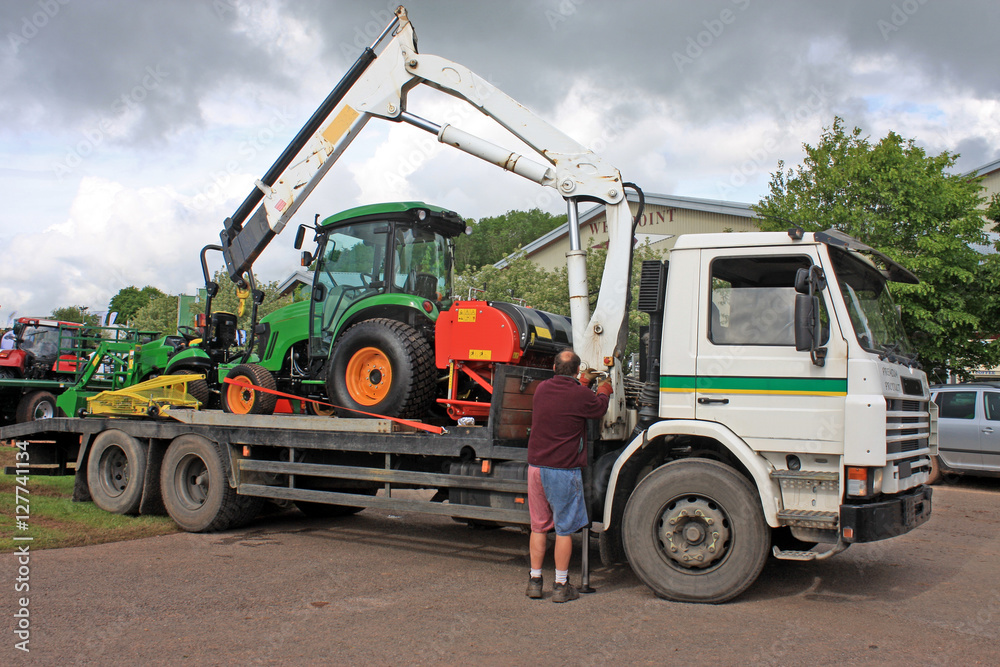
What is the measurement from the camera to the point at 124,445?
8891 mm

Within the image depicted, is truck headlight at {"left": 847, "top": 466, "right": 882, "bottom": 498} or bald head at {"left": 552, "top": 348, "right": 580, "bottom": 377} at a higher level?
bald head at {"left": 552, "top": 348, "right": 580, "bottom": 377}

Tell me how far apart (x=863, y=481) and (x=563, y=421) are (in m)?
2.03

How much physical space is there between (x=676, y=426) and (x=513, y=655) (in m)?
2.09

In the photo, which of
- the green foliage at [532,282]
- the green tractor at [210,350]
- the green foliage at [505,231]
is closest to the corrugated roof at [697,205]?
the green foliage at [532,282]

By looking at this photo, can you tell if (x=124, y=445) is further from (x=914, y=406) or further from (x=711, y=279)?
(x=914, y=406)

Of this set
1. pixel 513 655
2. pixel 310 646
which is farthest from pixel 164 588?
pixel 513 655

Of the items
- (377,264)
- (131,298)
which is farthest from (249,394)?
(131,298)

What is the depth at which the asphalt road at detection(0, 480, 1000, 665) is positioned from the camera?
14.7ft

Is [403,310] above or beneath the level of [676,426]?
above

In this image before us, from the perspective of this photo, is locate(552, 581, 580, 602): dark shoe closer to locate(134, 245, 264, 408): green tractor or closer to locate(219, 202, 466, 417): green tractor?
locate(219, 202, 466, 417): green tractor

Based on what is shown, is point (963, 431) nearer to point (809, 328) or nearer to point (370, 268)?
point (809, 328)

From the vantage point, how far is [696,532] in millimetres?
5473

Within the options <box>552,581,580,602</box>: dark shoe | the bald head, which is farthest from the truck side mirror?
<box>552,581,580,602</box>: dark shoe

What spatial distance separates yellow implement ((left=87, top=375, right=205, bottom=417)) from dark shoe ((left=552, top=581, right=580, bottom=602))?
210 inches
